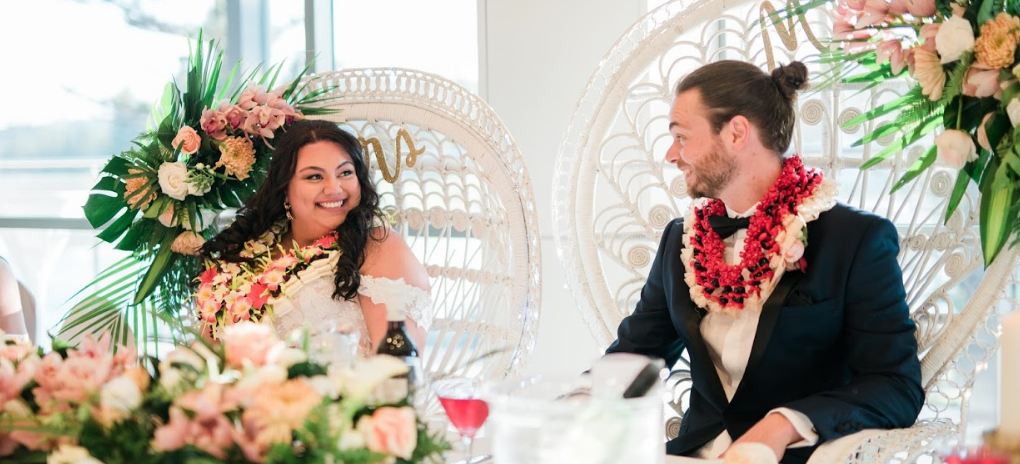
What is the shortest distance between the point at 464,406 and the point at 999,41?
114 cm

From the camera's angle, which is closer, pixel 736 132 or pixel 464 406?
pixel 464 406

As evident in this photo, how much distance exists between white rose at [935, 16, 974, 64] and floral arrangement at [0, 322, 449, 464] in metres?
1.22

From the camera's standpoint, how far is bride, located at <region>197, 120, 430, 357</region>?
251 centimetres

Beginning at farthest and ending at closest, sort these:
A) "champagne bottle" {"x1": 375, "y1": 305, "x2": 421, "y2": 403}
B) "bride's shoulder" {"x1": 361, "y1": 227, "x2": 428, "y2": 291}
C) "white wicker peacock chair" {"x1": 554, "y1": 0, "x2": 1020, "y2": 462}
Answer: "bride's shoulder" {"x1": 361, "y1": 227, "x2": 428, "y2": 291}, "white wicker peacock chair" {"x1": 554, "y1": 0, "x2": 1020, "y2": 462}, "champagne bottle" {"x1": 375, "y1": 305, "x2": 421, "y2": 403}

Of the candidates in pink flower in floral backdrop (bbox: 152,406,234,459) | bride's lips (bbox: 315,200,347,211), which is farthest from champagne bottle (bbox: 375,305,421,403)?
bride's lips (bbox: 315,200,347,211)

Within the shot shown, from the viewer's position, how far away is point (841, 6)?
2.00 meters

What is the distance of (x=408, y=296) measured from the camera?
8.08 feet

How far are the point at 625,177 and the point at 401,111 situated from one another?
0.90 metres

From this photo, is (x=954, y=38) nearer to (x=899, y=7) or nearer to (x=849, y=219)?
(x=899, y=7)

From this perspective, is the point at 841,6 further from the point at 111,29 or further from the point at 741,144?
the point at 111,29

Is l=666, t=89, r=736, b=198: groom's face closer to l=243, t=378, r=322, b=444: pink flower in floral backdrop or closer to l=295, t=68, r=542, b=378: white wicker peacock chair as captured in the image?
l=295, t=68, r=542, b=378: white wicker peacock chair

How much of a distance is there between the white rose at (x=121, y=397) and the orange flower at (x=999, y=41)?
151 centimetres

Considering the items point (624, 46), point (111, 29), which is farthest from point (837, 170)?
point (111, 29)

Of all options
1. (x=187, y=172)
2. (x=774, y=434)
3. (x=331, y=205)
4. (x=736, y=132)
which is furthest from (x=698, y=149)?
(x=187, y=172)
